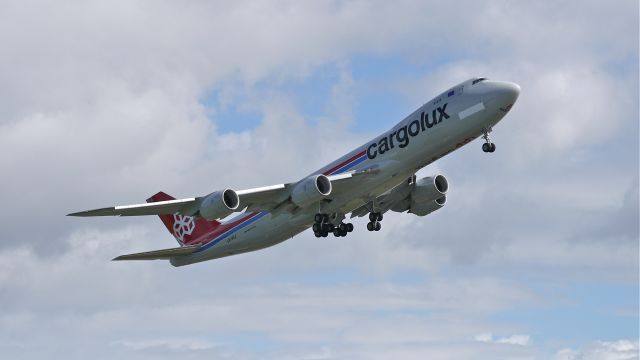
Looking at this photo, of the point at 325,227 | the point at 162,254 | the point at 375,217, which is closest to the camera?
→ the point at 325,227

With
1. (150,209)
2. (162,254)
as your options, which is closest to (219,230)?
(162,254)

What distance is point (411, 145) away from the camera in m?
50.9

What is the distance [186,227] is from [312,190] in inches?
670

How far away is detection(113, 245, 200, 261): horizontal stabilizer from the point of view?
58.7 meters

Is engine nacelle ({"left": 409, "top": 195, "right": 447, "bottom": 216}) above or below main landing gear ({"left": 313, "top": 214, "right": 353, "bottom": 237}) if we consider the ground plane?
above

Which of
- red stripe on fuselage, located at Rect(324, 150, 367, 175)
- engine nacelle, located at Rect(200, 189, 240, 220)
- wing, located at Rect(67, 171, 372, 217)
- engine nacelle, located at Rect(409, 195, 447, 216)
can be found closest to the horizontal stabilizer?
wing, located at Rect(67, 171, 372, 217)

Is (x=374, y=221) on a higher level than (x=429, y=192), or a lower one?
lower

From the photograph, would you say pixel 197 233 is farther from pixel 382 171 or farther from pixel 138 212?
pixel 382 171

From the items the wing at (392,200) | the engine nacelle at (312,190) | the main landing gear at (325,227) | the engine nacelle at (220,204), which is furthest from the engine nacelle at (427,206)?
the engine nacelle at (220,204)

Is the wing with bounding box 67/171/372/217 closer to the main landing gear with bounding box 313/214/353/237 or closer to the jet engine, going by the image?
the main landing gear with bounding box 313/214/353/237

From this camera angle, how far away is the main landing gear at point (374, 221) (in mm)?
58500

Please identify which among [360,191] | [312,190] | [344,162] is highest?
[344,162]

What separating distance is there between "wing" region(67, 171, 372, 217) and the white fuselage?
749 mm

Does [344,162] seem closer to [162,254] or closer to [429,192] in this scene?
[429,192]
